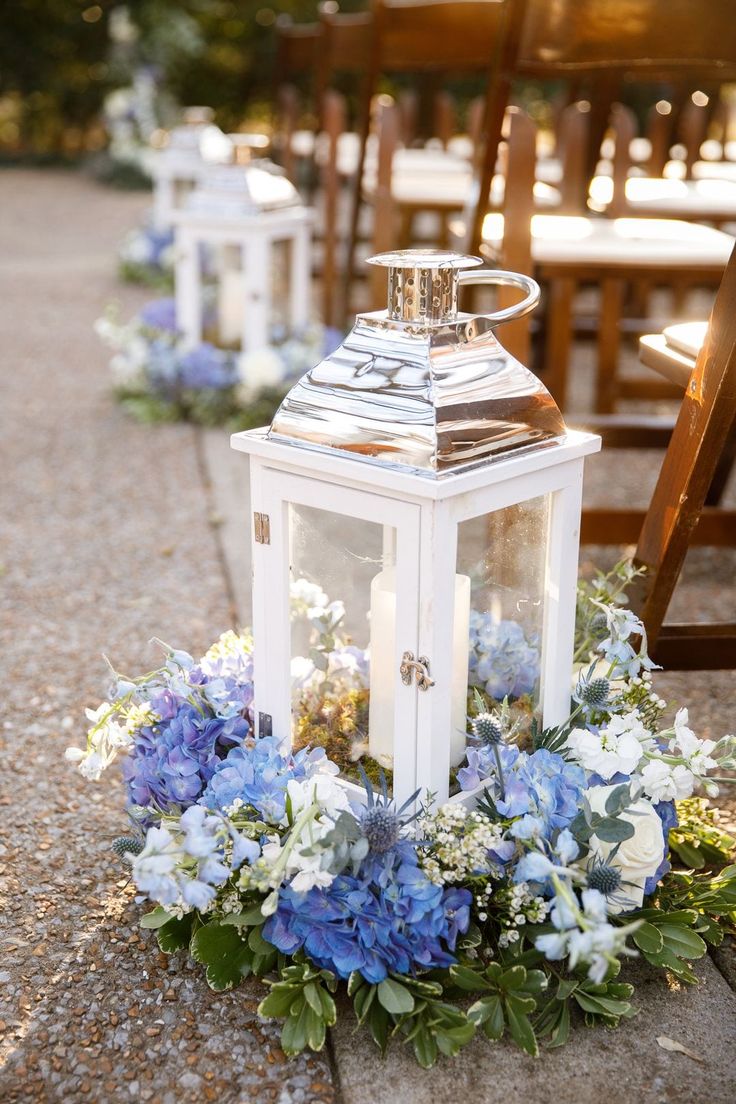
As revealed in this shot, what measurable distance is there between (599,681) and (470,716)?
0.57 ft

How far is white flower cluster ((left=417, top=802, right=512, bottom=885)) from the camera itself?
4.34 ft

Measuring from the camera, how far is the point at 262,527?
1425 millimetres

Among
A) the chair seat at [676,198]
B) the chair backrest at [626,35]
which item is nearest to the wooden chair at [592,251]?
the chair backrest at [626,35]

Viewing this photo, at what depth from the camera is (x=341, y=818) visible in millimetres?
1317

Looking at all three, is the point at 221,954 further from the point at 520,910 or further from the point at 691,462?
the point at 691,462

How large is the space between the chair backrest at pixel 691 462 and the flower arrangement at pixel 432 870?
0.15 m

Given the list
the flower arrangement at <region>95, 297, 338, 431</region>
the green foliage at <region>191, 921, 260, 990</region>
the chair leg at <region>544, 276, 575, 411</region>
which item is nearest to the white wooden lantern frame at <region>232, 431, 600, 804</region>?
the green foliage at <region>191, 921, 260, 990</region>

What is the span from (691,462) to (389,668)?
523mm

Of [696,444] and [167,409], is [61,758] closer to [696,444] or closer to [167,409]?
[696,444]

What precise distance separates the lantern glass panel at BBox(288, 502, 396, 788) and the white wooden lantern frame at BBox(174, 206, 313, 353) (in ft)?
7.43

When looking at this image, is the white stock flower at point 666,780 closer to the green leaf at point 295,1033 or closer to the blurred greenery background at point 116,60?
the green leaf at point 295,1033

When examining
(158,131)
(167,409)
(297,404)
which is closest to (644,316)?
(167,409)

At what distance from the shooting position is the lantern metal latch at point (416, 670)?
1321 mm

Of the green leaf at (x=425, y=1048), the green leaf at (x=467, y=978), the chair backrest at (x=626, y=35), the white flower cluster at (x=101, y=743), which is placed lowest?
the green leaf at (x=425, y=1048)
